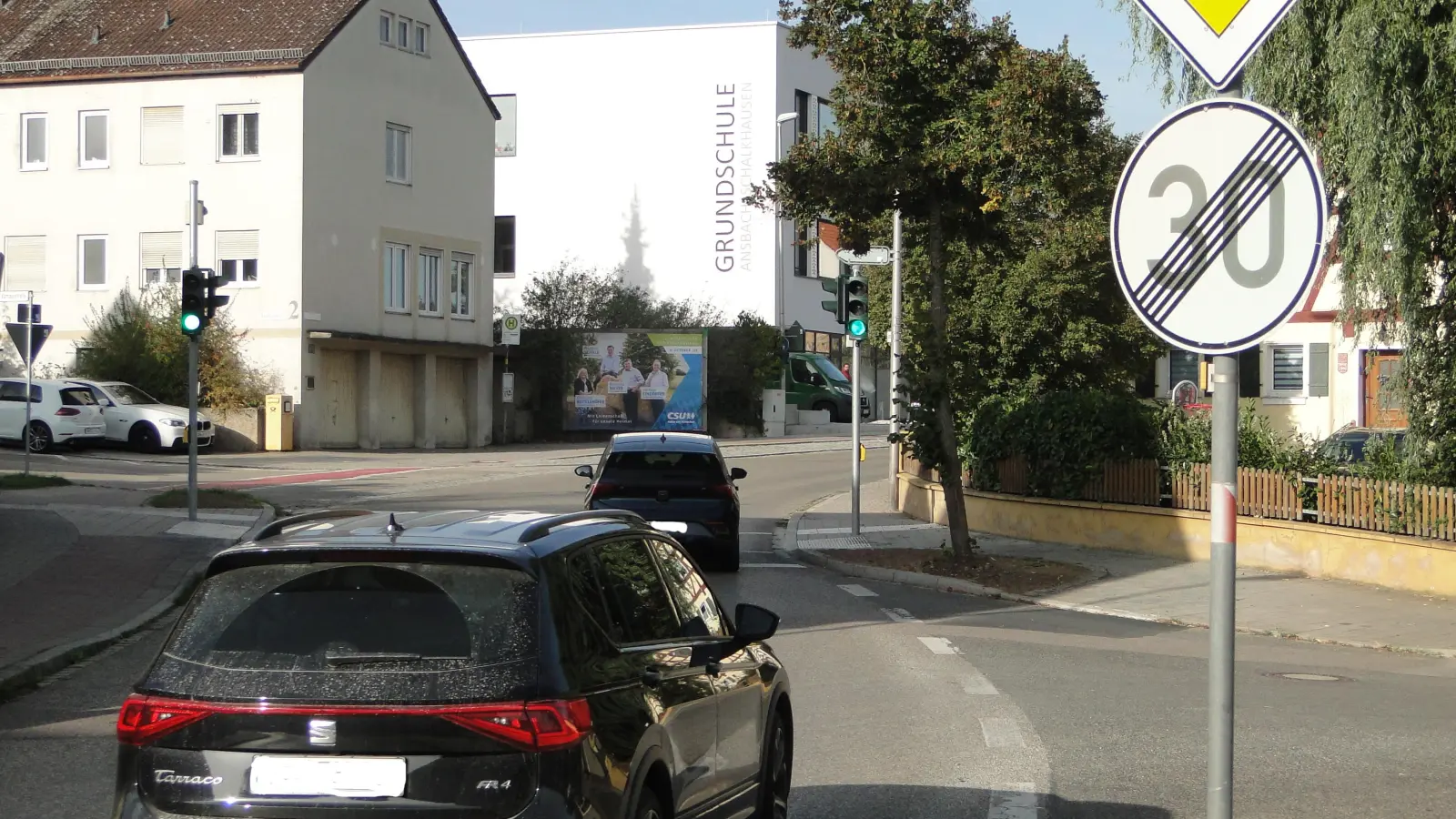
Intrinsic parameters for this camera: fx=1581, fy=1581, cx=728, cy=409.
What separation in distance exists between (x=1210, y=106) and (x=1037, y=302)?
2986cm

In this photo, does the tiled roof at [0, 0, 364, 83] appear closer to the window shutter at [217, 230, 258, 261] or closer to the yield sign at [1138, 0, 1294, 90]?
the window shutter at [217, 230, 258, 261]

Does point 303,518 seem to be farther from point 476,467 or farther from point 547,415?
point 547,415

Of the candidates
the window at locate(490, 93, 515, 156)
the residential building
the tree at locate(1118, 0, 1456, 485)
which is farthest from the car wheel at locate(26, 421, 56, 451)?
the window at locate(490, 93, 515, 156)

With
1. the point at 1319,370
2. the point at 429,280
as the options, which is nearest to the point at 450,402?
the point at 429,280

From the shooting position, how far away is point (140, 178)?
141 feet

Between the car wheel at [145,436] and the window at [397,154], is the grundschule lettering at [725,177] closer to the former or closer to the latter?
the window at [397,154]

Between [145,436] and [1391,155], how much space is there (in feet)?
99.3

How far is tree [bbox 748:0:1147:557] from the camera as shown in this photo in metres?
18.1

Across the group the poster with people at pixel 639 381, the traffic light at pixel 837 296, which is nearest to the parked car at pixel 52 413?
the poster with people at pixel 639 381

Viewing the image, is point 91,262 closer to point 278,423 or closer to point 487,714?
point 278,423

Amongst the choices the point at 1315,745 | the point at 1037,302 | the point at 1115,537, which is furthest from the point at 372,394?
the point at 1315,745

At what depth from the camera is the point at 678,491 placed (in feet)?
62.1

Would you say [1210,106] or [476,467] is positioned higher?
[1210,106]

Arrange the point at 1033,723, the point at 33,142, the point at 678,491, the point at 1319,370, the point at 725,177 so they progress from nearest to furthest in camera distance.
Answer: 1. the point at 1033,723
2. the point at 678,491
3. the point at 1319,370
4. the point at 33,142
5. the point at 725,177
